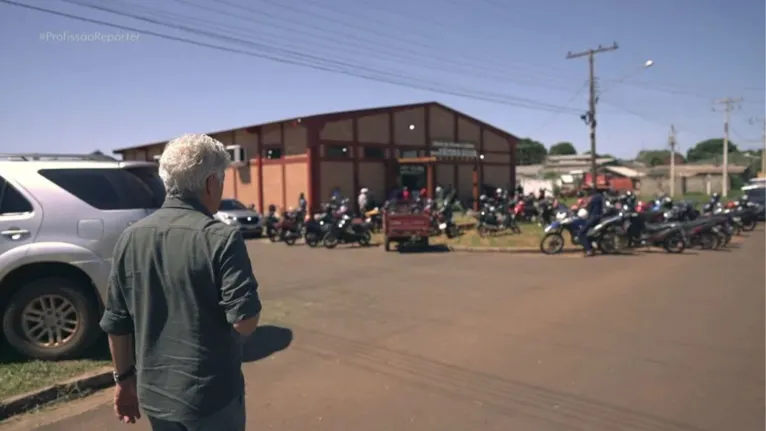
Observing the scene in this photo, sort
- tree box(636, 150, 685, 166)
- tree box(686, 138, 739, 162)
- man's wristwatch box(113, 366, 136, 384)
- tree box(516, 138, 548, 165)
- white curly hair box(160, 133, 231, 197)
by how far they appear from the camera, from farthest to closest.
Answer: tree box(686, 138, 739, 162) < tree box(516, 138, 548, 165) < tree box(636, 150, 685, 166) < man's wristwatch box(113, 366, 136, 384) < white curly hair box(160, 133, 231, 197)

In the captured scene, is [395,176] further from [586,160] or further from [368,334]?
[586,160]

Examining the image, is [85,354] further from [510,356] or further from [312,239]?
[312,239]

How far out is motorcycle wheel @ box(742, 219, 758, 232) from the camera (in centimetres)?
2116

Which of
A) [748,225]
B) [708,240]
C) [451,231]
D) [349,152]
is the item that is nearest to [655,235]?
[708,240]

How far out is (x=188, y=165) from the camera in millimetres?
2295

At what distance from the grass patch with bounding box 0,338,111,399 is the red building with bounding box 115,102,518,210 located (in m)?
19.4

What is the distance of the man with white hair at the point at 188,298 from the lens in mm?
2195

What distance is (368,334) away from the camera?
22.6 feet

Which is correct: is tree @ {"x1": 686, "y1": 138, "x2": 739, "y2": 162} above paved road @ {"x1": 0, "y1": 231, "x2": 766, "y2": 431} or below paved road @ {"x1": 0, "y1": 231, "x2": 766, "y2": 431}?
above

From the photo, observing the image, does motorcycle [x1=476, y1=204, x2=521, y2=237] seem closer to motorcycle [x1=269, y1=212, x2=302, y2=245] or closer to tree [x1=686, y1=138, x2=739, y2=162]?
motorcycle [x1=269, y1=212, x2=302, y2=245]

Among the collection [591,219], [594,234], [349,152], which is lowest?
[594,234]

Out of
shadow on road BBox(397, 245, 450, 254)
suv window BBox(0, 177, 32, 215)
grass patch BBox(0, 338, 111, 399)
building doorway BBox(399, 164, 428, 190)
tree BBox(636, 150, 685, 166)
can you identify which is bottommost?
grass patch BBox(0, 338, 111, 399)

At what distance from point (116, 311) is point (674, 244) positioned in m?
15.3

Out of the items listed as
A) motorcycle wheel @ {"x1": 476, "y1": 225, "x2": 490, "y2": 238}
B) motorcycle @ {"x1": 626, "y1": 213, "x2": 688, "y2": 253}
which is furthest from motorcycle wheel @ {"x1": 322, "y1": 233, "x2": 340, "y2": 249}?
motorcycle @ {"x1": 626, "y1": 213, "x2": 688, "y2": 253}
